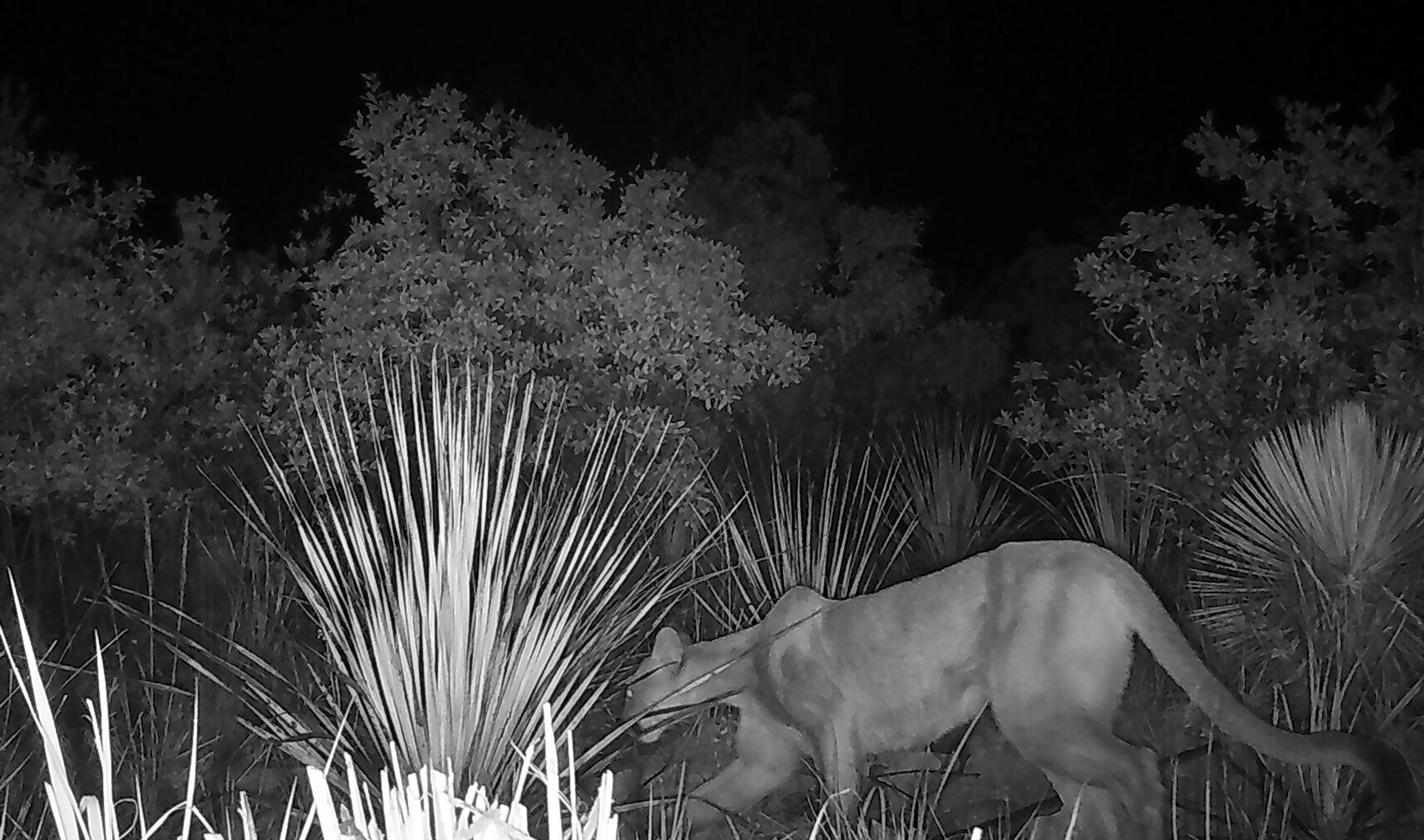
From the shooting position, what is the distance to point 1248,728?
1.95 meters

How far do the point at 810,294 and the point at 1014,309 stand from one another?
216 centimetres

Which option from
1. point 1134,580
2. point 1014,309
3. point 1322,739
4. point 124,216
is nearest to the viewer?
point 1322,739

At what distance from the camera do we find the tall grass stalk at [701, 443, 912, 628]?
298 centimetres

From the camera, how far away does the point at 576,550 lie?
6.38ft

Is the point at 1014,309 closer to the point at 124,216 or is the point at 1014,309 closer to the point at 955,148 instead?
the point at 955,148

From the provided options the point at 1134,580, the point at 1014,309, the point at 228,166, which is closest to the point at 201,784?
the point at 1134,580

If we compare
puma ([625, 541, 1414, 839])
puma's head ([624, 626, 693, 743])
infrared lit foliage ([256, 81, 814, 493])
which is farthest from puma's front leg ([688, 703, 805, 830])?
infrared lit foliage ([256, 81, 814, 493])

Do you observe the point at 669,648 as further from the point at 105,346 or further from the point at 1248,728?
the point at 105,346

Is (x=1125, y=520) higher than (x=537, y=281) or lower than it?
lower

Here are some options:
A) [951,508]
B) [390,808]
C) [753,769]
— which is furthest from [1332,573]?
[390,808]

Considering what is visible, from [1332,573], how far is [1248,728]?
1183mm

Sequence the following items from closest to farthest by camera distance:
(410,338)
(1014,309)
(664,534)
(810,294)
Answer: (664,534)
(410,338)
(810,294)
(1014,309)

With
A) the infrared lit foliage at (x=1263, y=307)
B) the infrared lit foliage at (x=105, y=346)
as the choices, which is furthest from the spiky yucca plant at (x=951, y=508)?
the infrared lit foliage at (x=105, y=346)

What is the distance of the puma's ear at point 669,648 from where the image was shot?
7.80ft
